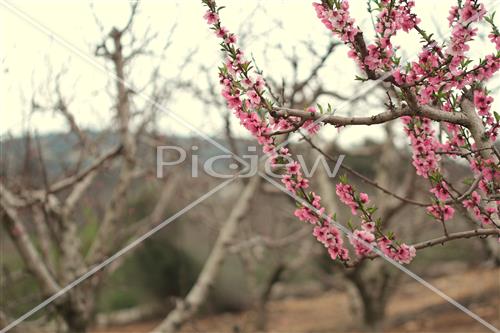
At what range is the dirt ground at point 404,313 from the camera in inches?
342

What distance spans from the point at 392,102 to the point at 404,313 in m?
8.27

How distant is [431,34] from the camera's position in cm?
255

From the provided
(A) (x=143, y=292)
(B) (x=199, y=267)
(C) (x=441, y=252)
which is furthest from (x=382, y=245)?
(C) (x=441, y=252)

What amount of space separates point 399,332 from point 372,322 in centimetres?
210

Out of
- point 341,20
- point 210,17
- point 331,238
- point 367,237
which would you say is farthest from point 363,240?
point 210,17

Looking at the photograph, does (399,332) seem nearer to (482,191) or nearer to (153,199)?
(153,199)

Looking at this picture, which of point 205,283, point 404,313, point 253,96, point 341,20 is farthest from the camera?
point 404,313

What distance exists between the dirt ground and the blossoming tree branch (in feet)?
15.0

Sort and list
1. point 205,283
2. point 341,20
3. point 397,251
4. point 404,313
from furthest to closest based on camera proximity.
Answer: point 404,313 < point 205,283 < point 397,251 < point 341,20

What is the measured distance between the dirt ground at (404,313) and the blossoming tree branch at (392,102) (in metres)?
4.58

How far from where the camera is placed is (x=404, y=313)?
9.93 metres

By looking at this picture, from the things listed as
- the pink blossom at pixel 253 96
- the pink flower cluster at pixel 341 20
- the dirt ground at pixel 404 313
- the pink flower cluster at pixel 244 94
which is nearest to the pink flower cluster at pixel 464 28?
the pink flower cluster at pixel 341 20

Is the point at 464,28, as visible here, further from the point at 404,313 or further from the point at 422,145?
the point at 404,313

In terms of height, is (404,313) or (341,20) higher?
(341,20)
